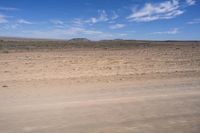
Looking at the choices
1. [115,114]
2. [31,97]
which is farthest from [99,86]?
[115,114]

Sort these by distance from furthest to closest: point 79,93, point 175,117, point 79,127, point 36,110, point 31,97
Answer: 1. point 79,93
2. point 31,97
3. point 36,110
4. point 175,117
5. point 79,127

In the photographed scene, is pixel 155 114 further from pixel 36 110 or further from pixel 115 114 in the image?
pixel 36 110

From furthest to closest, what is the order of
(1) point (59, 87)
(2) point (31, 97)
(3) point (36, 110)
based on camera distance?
(1) point (59, 87) < (2) point (31, 97) < (3) point (36, 110)

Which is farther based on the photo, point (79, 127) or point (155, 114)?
point (155, 114)

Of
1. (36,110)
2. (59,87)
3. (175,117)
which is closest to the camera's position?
(175,117)

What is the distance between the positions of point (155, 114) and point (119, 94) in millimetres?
1977

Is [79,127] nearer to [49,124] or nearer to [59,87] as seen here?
[49,124]

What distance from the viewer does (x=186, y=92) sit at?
26.2 ft

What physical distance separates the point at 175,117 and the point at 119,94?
229 cm

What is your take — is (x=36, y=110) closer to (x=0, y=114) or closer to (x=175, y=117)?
(x=0, y=114)

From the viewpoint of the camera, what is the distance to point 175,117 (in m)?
5.70

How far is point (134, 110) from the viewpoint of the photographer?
20.2 feet

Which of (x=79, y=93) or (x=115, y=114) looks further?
(x=79, y=93)

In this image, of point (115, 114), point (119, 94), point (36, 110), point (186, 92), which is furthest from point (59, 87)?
point (186, 92)
